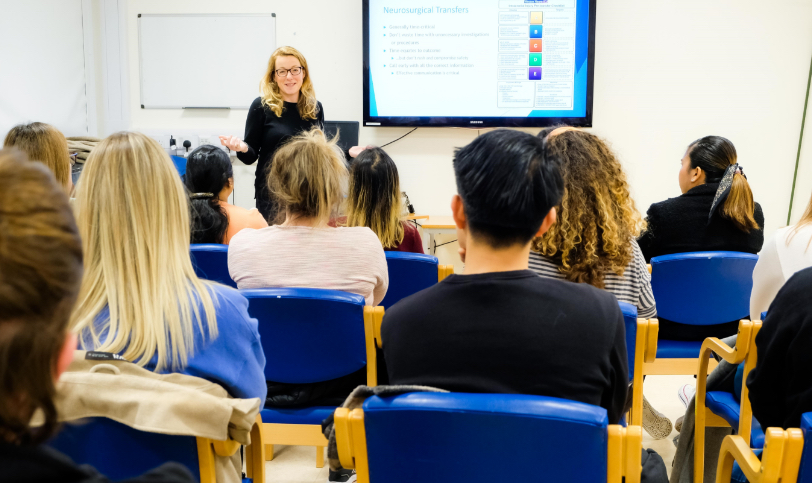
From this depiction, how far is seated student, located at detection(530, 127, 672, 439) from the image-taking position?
1.70 meters

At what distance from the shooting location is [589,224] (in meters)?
1.70

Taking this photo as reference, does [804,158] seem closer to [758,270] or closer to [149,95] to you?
[758,270]

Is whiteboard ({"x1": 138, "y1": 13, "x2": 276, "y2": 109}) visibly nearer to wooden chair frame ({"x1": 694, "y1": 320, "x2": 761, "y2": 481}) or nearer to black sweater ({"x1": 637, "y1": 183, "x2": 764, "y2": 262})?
black sweater ({"x1": 637, "y1": 183, "x2": 764, "y2": 262})

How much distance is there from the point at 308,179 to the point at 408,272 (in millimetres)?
525

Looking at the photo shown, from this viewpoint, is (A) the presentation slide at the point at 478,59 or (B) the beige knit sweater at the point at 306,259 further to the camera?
(A) the presentation slide at the point at 478,59

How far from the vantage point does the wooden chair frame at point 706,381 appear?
1.60m

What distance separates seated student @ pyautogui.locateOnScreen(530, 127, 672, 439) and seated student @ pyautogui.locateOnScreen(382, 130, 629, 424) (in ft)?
1.98

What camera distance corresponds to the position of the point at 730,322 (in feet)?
7.77

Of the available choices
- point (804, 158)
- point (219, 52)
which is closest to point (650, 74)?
point (804, 158)

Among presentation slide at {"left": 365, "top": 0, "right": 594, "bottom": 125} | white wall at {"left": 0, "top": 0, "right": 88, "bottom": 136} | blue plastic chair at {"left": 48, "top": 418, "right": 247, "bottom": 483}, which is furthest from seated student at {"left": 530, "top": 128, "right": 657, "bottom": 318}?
white wall at {"left": 0, "top": 0, "right": 88, "bottom": 136}

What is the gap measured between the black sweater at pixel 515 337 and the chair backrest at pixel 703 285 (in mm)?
1317

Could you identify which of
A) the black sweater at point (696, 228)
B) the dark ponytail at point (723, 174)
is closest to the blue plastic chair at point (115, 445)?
the black sweater at point (696, 228)

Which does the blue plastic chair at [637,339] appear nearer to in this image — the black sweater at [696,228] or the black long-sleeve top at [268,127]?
the black sweater at [696,228]

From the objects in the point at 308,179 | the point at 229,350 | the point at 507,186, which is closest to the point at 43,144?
the point at 308,179
